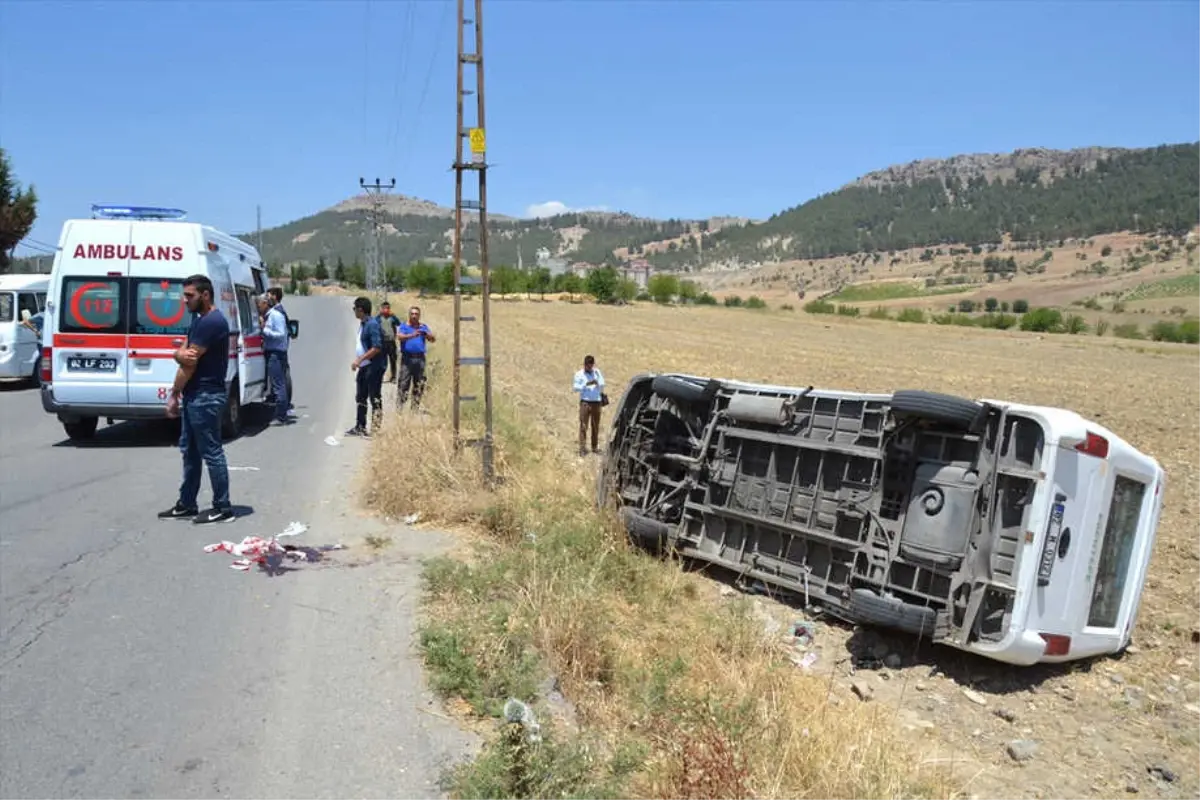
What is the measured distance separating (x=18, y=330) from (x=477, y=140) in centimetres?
1606

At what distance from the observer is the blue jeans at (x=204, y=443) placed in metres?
7.70

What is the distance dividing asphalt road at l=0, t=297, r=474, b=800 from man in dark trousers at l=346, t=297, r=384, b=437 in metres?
3.55

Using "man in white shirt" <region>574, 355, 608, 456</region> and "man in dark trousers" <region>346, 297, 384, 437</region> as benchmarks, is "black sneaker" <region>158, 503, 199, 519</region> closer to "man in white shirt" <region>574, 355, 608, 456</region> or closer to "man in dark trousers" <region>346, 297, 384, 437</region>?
"man in dark trousers" <region>346, 297, 384, 437</region>

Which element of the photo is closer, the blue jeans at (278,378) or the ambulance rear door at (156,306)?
the ambulance rear door at (156,306)

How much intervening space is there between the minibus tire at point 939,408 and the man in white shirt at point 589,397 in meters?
6.72

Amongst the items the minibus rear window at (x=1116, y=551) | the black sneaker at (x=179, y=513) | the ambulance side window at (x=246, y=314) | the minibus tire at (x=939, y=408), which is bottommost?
the black sneaker at (x=179, y=513)

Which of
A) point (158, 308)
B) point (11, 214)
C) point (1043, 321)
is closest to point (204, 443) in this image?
point (158, 308)

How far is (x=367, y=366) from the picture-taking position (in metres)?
12.7

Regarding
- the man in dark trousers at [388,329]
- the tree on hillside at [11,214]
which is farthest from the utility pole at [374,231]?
the man in dark trousers at [388,329]

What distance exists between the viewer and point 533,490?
7949mm

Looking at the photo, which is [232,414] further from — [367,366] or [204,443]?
[204,443]

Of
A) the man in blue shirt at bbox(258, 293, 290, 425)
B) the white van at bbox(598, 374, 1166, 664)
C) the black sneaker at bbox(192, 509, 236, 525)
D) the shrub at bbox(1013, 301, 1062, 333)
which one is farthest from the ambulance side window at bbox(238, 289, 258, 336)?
the shrub at bbox(1013, 301, 1062, 333)

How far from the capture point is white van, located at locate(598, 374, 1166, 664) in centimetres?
562

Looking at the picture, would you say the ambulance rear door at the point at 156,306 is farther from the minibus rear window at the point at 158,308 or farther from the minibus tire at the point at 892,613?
the minibus tire at the point at 892,613
